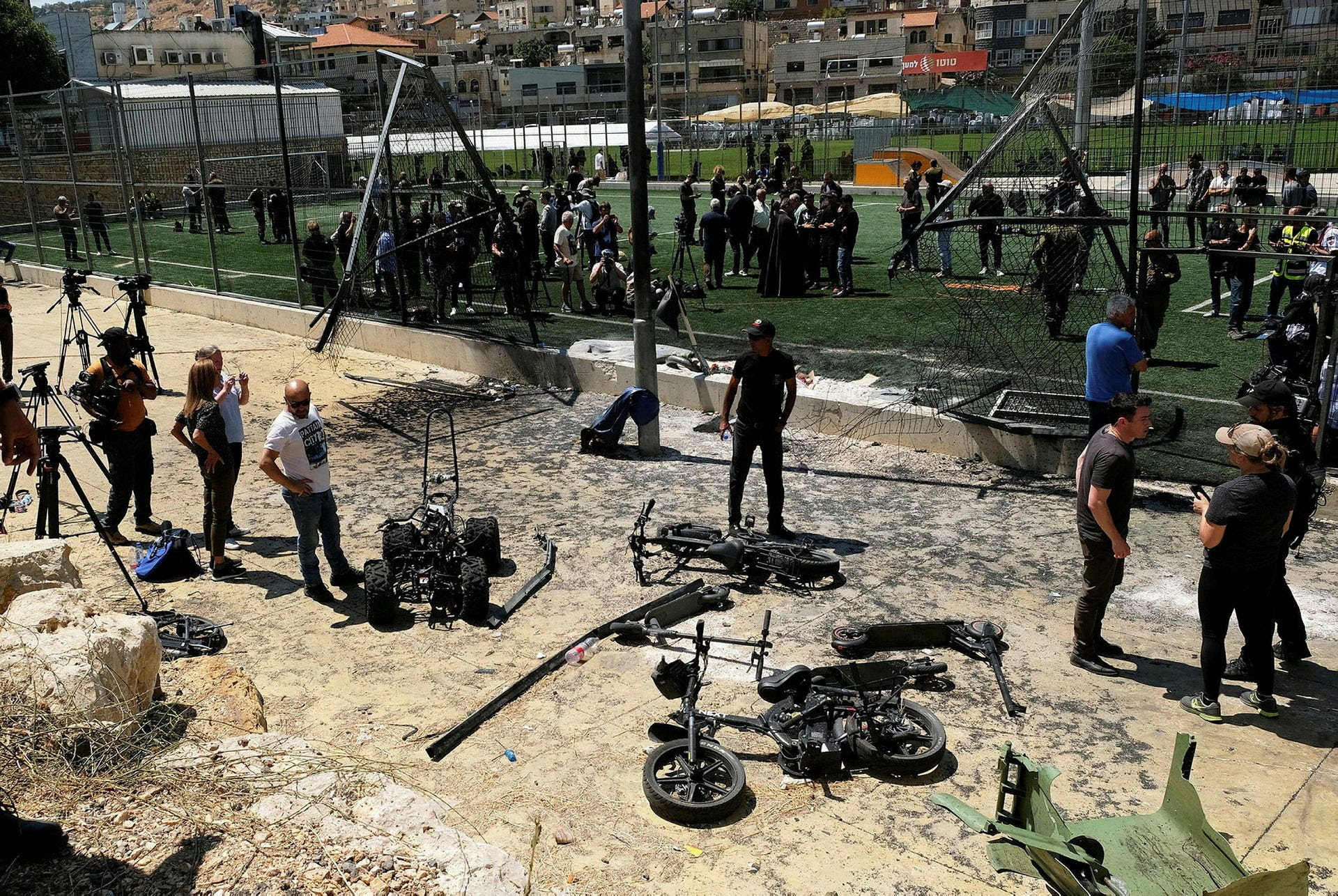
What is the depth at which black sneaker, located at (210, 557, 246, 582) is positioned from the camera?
29.5 feet

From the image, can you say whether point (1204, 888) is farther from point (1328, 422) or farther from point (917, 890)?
point (1328, 422)

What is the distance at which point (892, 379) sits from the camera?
13.3 m

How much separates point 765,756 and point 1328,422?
623cm

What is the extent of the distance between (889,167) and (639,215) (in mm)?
27522

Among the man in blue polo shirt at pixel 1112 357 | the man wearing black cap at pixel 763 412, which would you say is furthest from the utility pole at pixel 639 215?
the man in blue polo shirt at pixel 1112 357

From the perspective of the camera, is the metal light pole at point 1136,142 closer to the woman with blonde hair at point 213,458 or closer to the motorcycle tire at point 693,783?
the motorcycle tire at point 693,783

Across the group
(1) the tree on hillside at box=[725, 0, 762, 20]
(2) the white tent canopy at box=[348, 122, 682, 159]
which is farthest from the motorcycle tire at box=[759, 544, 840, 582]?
(1) the tree on hillside at box=[725, 0, 762, 20]

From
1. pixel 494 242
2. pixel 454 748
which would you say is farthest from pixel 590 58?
pixel 454 748

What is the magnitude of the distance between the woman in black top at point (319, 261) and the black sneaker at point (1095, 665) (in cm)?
1493

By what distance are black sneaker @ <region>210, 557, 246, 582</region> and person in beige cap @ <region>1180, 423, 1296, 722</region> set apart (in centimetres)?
704

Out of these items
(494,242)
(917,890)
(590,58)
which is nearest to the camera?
(917,890)

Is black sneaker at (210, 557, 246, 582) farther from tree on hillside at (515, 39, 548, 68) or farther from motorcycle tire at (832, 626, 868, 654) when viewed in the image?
tree on hillside at (515, 39, 548, 68)

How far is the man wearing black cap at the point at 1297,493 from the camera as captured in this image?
681cm

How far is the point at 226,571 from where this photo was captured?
901 cm
